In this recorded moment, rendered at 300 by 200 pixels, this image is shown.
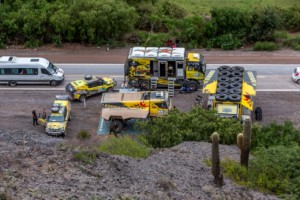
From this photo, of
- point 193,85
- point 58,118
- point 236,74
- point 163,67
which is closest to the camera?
point 58,118

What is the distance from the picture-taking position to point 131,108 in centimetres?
3384

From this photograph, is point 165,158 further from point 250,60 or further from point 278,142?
point 250,60

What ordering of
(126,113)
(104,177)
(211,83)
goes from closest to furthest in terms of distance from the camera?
(104,177) < (126,113) < (211,83)

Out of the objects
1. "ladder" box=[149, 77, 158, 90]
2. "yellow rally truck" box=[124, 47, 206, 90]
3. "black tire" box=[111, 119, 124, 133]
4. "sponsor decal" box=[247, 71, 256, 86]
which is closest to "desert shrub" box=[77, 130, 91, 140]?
"black tire" box=[111, 119, 124, 133]

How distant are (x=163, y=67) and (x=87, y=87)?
5.11 meters

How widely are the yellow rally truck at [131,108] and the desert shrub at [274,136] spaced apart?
6296 millimetres

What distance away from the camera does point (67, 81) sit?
41.3 metres

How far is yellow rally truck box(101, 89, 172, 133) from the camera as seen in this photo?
1326 inches

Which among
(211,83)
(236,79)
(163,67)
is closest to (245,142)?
(211,83)

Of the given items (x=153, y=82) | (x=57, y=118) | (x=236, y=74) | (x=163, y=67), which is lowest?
(x=57, y=118)

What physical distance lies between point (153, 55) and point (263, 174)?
17220 mm

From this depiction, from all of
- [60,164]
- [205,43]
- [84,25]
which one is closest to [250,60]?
[205,43]

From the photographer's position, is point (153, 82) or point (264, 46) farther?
point (264, 46)

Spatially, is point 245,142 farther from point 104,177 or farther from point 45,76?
point 45,76
